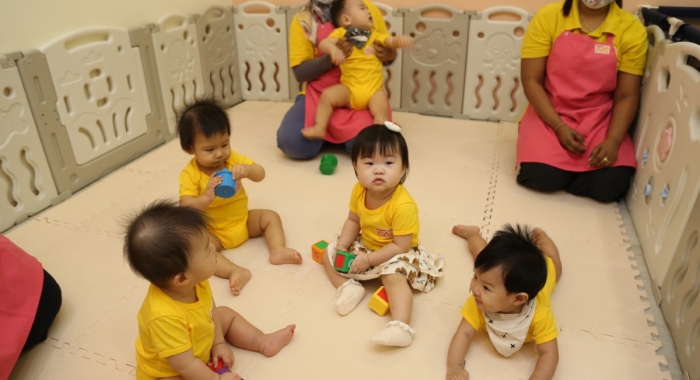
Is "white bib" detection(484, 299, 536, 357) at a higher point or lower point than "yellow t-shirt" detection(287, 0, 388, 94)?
lower

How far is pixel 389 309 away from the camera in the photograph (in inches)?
49.9

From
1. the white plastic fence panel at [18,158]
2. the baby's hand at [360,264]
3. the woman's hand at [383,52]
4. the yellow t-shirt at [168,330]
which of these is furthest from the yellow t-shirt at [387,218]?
the white plastic fence panel at [18,158]

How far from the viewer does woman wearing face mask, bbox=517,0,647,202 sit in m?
1.78

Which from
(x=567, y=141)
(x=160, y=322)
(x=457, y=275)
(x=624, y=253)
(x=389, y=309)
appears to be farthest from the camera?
(x=567, y=141)

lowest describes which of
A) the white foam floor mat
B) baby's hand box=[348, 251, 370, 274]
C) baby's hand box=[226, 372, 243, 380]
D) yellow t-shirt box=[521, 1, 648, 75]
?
the white foam floor mat

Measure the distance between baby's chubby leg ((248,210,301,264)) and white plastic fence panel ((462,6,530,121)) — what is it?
1.45 meters

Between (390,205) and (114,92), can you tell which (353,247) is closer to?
(390,205)

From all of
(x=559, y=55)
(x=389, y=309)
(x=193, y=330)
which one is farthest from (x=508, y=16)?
(x=193, y=330)

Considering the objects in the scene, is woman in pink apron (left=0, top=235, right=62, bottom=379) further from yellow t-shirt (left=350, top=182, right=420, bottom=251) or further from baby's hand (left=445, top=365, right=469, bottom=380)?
baby's hand (left=445, top=365, right=469, bottom=380)

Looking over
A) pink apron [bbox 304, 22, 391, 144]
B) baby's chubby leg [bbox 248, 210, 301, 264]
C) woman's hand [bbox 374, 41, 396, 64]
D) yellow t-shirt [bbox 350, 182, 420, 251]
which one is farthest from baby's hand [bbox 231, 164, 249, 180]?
woman's hand [bbox 374, 41, 396, 64]

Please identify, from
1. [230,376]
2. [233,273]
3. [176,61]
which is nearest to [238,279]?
[233,273]

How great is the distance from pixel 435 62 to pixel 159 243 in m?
2.01

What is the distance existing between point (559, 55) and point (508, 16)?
0.65 metres

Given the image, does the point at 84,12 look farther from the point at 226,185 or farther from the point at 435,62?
the point at 435,62
